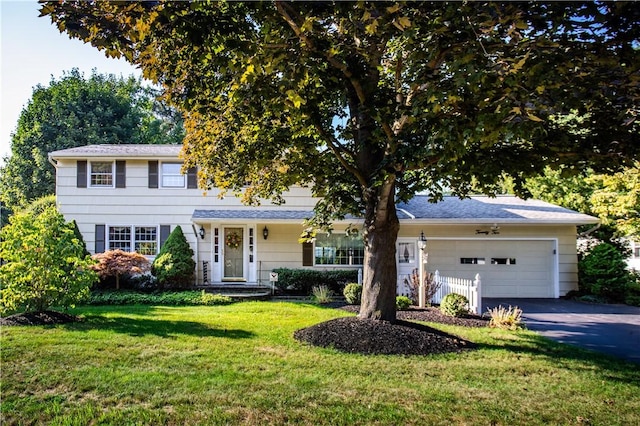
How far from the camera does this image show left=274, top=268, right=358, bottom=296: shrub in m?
14.8

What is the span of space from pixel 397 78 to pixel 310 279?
29.4 ft

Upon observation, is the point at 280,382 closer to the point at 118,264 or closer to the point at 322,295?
the point at 322,295

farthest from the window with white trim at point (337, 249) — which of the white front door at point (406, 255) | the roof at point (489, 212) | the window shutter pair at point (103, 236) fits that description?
the window shutter pair at point (103, 236)

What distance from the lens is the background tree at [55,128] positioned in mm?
27031

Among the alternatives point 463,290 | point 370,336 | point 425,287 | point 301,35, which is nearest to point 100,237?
→ point 425,287

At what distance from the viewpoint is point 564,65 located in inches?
192

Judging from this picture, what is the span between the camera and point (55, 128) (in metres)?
27.3

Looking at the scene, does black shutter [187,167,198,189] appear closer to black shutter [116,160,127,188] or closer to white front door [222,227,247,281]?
white front door [222,227,247,281]

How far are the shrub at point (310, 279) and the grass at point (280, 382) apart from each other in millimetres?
6784

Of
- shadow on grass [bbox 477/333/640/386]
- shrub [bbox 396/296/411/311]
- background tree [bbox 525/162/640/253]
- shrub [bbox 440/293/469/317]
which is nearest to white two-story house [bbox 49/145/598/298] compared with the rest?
background tree [bbox 525/162/640/253]

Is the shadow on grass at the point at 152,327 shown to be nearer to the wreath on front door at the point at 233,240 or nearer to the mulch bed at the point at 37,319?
the mulch bed at the point at 37,319

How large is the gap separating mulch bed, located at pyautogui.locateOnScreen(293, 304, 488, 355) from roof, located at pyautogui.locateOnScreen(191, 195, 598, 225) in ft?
25.0

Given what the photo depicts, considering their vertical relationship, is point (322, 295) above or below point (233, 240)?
below

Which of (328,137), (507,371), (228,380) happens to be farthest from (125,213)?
(507,371)
